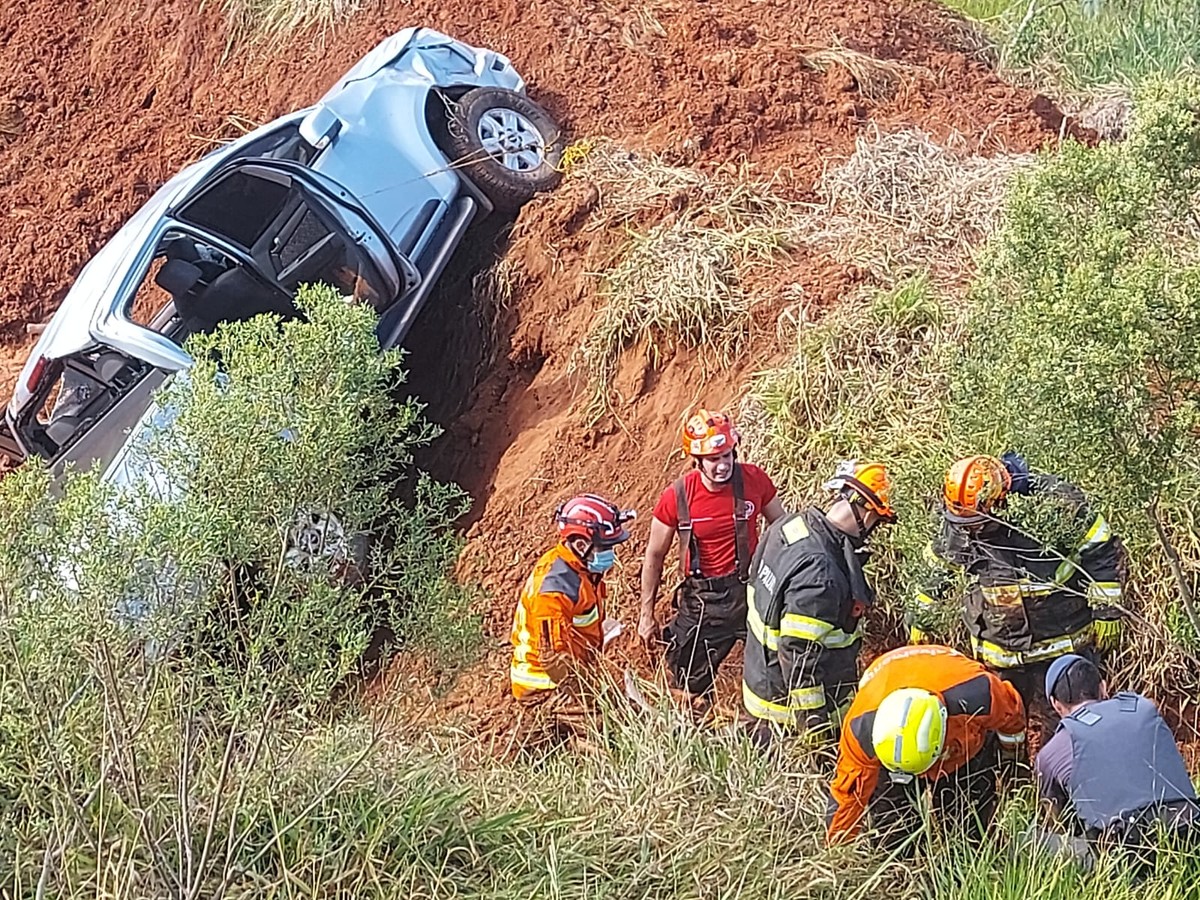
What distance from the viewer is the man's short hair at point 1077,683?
4.68 m

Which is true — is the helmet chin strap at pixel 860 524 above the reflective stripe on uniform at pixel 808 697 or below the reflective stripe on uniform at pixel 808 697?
above

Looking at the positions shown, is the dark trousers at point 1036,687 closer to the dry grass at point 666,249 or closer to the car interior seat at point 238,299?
the dry grass at point 666,249

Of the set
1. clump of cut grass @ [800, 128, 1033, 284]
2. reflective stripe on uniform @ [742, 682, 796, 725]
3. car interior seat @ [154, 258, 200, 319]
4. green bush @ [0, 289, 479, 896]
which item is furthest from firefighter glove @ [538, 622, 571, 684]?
car interior seat @ [154, 258, 200, 319]

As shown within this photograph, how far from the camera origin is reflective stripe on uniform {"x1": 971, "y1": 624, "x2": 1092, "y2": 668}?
5113 mm

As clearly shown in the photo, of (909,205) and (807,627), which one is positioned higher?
(909,205)

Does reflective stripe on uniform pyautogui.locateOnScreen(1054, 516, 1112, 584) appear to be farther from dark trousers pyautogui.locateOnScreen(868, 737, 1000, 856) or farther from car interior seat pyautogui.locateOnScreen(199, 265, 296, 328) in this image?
car interior seat pyautogui.locateOnScreen(199, 265, 296, 328)

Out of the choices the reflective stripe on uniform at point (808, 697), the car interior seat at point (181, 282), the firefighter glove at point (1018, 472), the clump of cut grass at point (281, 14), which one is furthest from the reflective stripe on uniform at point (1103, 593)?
the clump of cut grass at point (281, 14)

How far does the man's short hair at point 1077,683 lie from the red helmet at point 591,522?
6.09ft

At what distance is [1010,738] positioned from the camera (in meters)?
4.89

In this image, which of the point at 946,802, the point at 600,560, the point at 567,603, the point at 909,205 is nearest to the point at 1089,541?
the point at 946,802

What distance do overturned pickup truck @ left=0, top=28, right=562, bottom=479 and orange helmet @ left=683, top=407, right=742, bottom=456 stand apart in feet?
8.28

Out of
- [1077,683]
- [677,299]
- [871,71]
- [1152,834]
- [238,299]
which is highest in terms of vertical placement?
[238,299]

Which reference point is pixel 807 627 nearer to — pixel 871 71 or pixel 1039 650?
pixel 1039 650

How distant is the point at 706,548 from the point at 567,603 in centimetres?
79
